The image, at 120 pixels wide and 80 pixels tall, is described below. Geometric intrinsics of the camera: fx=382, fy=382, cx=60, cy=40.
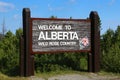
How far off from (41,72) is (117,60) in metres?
3.11

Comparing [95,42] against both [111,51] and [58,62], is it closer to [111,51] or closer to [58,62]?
[111,51]

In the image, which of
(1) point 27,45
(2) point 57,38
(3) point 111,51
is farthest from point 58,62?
(3) point 111,51

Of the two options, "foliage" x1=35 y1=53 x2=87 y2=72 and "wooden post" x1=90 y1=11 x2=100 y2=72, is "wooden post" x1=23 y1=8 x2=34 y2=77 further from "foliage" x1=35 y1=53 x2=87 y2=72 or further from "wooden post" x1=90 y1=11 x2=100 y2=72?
"wooden post" x1=90 y1=11 x2=100 y2=72

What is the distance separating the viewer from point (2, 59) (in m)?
16.2

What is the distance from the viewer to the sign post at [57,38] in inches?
522

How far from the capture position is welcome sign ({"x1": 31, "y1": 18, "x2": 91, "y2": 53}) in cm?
1354

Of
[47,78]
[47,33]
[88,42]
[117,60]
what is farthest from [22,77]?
[117,60]

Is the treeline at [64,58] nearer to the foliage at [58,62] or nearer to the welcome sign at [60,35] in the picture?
the foliage at [58,62]

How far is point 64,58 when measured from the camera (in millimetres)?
15367

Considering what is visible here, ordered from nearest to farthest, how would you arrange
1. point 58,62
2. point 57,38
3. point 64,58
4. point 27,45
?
point 27,45, point 57,38, point 58,62, point 64,58

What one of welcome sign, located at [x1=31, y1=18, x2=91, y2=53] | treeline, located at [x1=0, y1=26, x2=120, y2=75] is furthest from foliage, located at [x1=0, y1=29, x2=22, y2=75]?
welcome sign, located at [x1=31, y1=18, x2=91, y2=53]

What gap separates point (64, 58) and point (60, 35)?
66.7 inches

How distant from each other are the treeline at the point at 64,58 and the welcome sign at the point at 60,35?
890mm

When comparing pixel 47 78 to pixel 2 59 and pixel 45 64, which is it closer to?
pixel 45 64
